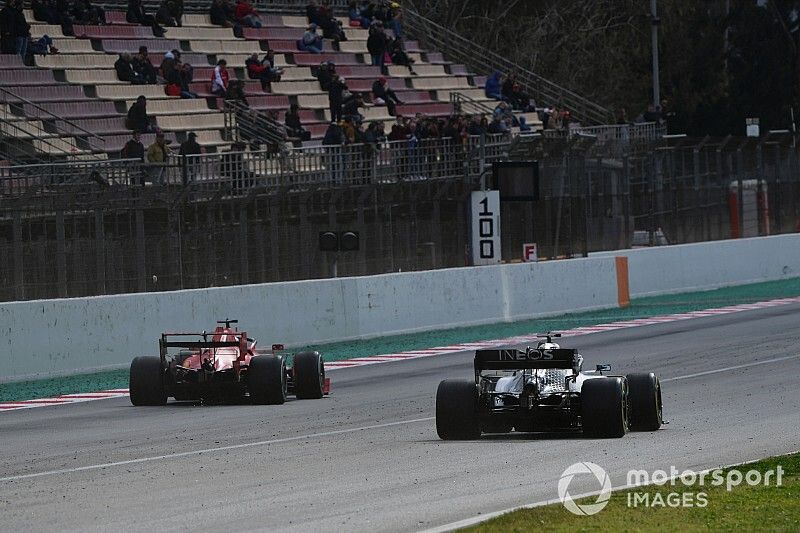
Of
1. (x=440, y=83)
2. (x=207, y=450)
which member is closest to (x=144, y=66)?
(x=440, y=83)

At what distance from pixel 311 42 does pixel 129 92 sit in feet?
25.8

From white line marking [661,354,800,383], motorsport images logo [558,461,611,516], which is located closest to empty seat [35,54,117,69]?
white line marking [661,354,800,383]

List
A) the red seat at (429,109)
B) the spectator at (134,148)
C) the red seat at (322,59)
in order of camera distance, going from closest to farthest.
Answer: the spectator at (134,148), the red seat at (322,59), the red seat at (429,109)

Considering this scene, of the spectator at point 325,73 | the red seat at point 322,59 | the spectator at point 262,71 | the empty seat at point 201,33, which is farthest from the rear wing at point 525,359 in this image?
the red seat at point 322,59

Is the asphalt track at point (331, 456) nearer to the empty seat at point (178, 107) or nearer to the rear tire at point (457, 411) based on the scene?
the rear tire at point (457, 411)

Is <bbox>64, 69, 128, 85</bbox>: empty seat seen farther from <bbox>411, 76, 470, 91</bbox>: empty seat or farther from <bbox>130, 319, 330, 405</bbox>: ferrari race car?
<bbox>130, 319, 330, 405</bbox>: ferrari race car

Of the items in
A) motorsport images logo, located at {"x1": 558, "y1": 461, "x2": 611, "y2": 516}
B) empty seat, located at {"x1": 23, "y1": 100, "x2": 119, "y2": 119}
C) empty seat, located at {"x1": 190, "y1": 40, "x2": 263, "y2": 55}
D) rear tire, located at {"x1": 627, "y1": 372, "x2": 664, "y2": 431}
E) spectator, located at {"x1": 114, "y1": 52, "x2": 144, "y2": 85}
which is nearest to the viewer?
motorsport images logo, located at {"x1": 558, "y1": 461, "x2": 611, "y2": 516}

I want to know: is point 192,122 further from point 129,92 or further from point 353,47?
point 353,47

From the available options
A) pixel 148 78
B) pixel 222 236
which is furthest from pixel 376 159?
pixel 148 78

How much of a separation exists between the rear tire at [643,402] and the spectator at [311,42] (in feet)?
87.8

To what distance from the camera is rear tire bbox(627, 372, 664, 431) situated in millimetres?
13555

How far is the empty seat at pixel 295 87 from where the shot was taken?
121 ft

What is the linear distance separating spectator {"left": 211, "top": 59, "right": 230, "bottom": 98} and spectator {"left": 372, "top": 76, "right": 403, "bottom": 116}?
473cm

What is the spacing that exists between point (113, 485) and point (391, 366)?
417 inches
